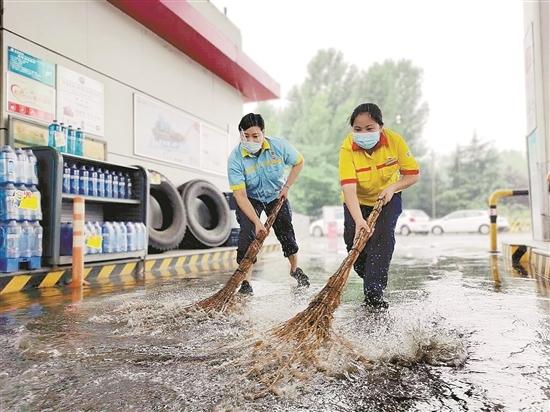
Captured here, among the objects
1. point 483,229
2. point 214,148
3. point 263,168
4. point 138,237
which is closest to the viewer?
point 263,168

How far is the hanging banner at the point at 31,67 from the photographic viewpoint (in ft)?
17.3

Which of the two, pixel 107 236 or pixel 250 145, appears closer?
pixel 250 145

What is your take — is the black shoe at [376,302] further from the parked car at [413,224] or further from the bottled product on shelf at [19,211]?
the parked car at [413,224]

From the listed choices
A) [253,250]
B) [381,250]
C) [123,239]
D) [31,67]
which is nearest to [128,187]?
[123,239]

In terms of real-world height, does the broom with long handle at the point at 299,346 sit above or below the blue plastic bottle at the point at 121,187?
below

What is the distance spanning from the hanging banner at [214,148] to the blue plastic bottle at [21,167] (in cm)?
537

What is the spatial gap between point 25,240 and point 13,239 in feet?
0.56

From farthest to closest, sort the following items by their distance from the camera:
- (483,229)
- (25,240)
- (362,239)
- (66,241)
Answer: (483,229) < (66,241) < (25,240) < (362,239)

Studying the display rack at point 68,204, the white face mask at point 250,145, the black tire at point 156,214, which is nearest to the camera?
the white face mask at point 250,145

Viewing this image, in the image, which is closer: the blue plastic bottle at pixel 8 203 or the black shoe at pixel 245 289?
the black shoe at pixel 245 289

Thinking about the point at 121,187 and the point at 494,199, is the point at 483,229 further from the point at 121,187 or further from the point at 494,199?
the point at 121,187

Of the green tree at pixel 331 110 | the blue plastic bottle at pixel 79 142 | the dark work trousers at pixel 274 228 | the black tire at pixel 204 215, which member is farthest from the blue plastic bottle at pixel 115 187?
the green tree at pixel 331 110

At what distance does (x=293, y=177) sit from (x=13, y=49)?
368 centimetres

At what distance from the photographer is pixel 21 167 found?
173 inches
